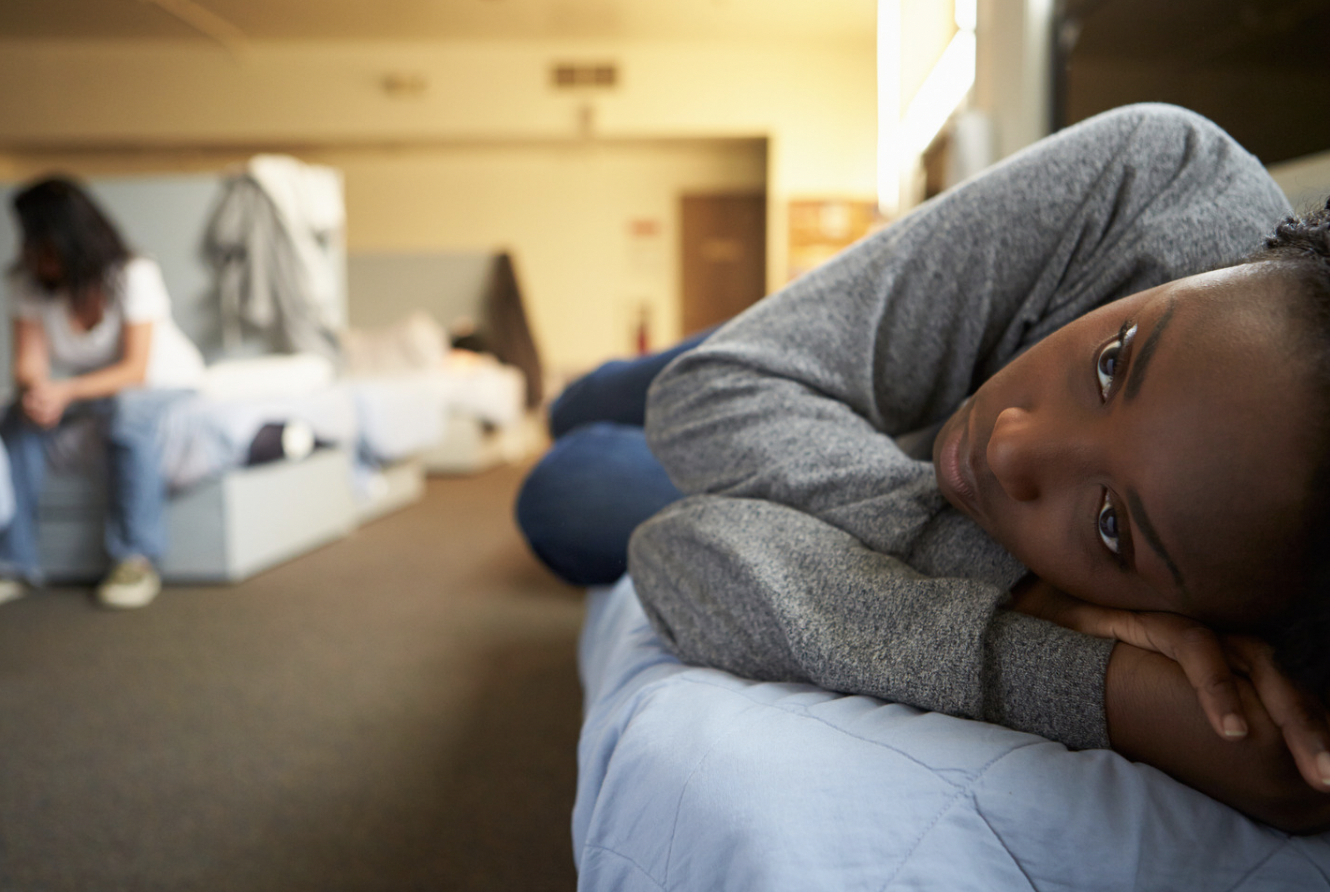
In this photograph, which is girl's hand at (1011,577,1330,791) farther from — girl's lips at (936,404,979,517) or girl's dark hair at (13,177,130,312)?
girl's dark hair at (13,177,130,312)

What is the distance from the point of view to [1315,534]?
34 centimetres

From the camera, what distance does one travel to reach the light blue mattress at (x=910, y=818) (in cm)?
35

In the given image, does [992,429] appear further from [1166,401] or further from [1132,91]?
[1132,91]

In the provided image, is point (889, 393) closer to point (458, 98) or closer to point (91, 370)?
point (91, 370)

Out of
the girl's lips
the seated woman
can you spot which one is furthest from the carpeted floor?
the girl's lips

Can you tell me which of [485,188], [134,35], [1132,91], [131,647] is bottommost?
[131,647]

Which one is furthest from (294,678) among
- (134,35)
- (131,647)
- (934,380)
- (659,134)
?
(134,35)

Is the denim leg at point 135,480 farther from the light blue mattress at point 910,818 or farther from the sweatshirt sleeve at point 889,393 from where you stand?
the light blue mattress at point 910,818

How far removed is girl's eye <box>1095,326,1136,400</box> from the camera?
0.41m

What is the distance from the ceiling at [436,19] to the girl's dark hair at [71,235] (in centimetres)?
346

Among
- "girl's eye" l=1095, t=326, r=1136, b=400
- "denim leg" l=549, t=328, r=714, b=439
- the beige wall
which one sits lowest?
"denim leg" l=549, t=328, r=714, b=439

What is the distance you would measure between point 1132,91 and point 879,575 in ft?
3.57

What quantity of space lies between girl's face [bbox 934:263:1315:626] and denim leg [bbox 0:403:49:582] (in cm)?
252

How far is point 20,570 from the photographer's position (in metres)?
2.16
